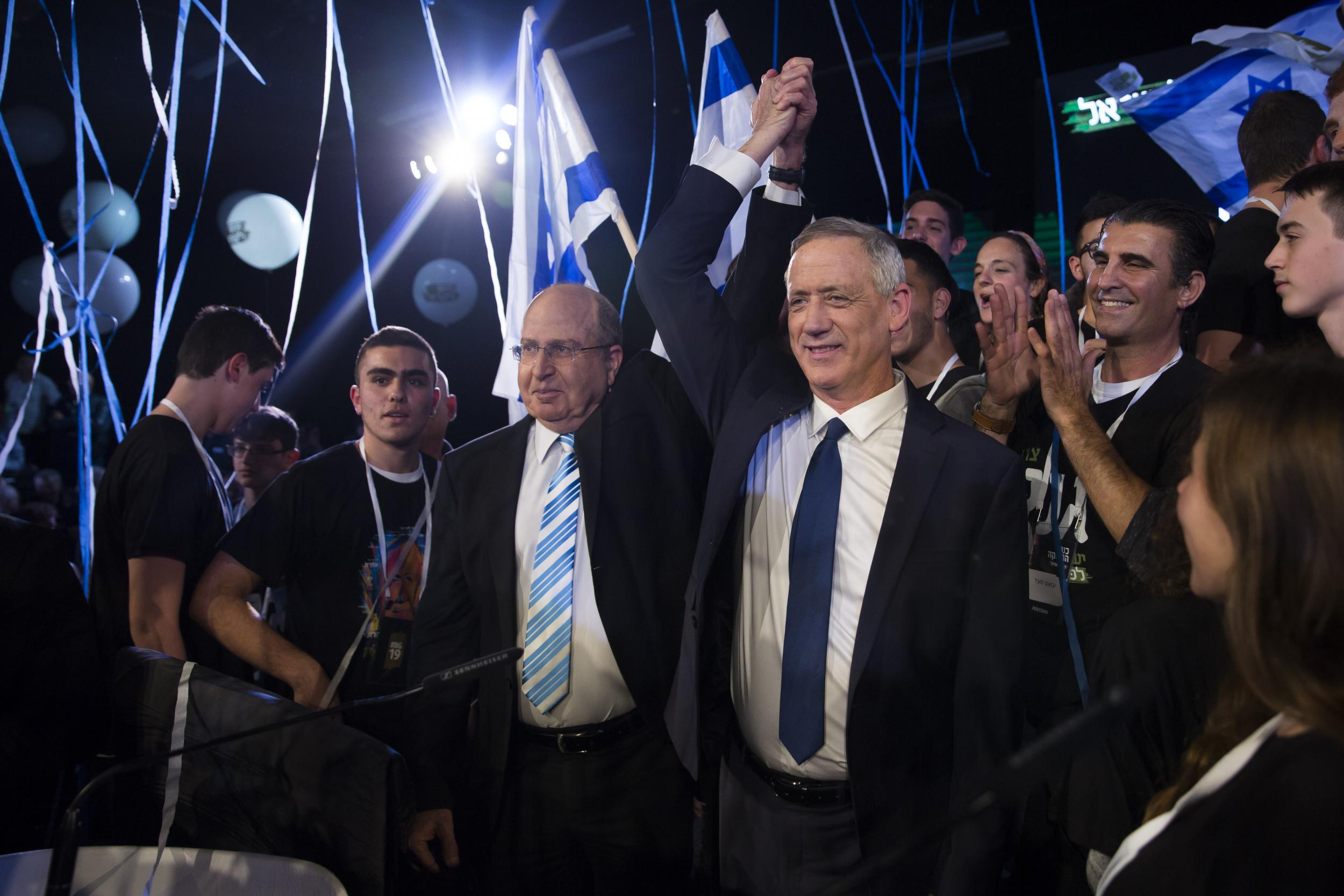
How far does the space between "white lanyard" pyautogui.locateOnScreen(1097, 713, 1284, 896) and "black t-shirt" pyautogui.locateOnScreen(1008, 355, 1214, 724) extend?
0.83 meters

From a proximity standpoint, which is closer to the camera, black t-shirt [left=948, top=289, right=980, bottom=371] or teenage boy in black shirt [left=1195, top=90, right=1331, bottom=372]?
teenage boy in black shirt [left=1195, top=90, right=1331, bottom=372]

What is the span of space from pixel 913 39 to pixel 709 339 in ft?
14.7

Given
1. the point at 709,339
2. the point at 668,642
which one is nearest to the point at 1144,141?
the point at 709,339

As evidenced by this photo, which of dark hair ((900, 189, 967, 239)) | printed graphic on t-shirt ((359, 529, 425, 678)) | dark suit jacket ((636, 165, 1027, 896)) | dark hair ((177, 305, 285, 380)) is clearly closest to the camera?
dark suit jacket ((636, 165, 1027, 896))

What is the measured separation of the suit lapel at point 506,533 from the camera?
6.50 ft

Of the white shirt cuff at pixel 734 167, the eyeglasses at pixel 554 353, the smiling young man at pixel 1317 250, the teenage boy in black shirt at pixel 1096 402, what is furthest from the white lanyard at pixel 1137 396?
the eyeglasses at pixel 554 353

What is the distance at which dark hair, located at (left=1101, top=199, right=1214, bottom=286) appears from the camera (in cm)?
192

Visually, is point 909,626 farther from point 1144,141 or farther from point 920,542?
point 1144,141

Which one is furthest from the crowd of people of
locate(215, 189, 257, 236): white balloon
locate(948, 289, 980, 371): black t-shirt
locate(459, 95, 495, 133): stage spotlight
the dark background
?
locate(215, 189, 257, 236): white balloon

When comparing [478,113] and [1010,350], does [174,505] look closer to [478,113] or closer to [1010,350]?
[1010,350]

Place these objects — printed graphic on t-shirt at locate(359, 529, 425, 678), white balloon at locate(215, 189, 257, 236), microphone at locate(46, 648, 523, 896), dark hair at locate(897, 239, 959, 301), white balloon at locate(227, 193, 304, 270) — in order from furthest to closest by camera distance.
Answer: white balloon at locate(215, 189, 257, 236) < white balloon at locate(227, 193, 304, 270) < dark hair at locate(897, 239, 959, 301) < printed graphic on t-shirt at locate(359, 529, 425, 678) < microphone at locate(46, 648, 523, 896)

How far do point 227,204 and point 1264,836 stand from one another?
8.63 metres

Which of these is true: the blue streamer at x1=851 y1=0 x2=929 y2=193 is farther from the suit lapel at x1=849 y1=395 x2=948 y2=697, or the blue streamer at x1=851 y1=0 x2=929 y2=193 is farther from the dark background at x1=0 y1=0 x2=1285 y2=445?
the suit lapel at x1=849 y1=395 x2=948 y2=697

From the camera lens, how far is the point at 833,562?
1617 millimetres
